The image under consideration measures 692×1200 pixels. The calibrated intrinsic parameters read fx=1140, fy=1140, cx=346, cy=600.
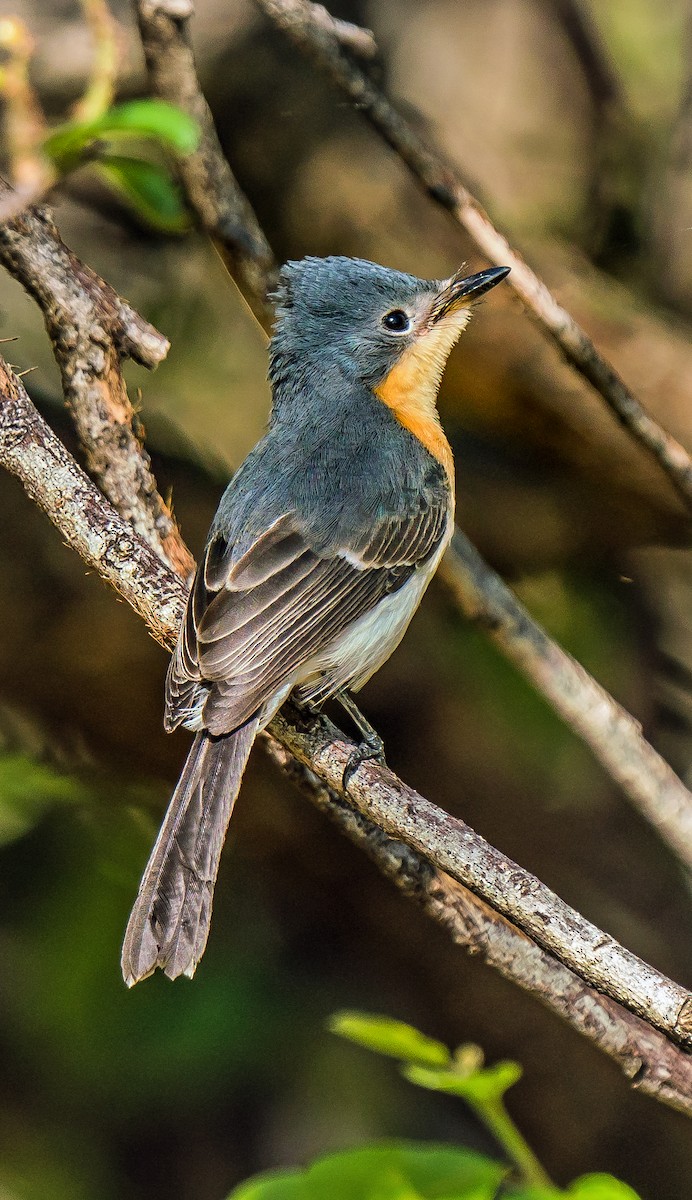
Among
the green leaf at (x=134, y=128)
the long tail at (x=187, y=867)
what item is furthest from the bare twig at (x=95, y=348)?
the long tail at (x=187, y=867)

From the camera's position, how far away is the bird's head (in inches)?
135

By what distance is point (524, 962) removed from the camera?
2.50 m

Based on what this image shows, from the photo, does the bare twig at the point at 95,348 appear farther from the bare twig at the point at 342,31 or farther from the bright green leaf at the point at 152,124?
the bare twig at the point at 342,31

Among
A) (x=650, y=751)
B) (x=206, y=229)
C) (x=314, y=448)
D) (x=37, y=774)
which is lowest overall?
(x=650, y=751)

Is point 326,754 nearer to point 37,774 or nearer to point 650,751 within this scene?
point 650,751

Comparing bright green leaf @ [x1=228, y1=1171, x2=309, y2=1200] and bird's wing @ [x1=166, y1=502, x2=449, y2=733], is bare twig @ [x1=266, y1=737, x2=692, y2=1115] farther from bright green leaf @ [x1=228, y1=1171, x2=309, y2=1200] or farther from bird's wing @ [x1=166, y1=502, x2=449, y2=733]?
bright green leaf @ [x1=228, y1=1171, x2=309, y2=1200]

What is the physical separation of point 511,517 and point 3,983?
2473 mm

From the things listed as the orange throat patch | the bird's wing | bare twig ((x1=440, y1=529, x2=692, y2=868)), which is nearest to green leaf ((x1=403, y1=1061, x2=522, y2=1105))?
the bird's wing

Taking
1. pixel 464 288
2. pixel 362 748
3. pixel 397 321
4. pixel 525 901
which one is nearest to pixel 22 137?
pixel 397 321

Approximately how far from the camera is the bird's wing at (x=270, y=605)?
2654 mm

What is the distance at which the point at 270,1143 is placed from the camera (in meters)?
4.05

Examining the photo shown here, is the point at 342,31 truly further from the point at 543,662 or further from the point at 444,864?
the point at 444,864

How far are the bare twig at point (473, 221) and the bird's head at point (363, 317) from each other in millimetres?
138

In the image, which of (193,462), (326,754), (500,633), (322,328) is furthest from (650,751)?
(193,462)
